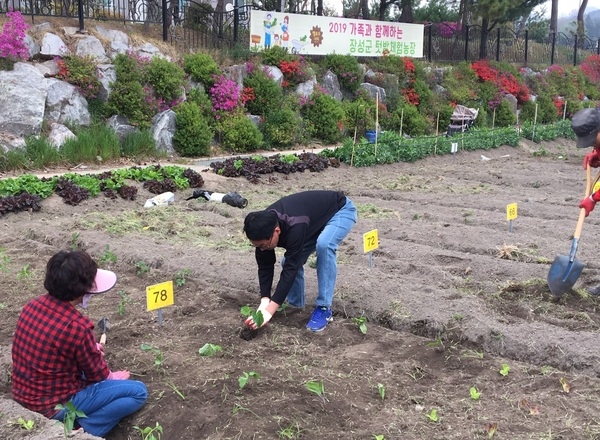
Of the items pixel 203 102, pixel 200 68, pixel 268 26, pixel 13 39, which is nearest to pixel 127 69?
pixel 203 102

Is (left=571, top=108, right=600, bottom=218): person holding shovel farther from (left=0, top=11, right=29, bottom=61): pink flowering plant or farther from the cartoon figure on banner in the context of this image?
the cartoon figure on banner

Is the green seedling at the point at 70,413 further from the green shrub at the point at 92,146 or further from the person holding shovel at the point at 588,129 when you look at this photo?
the green shrub at the point at 92,146

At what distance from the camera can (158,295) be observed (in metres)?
4.76

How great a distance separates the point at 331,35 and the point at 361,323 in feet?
52.2

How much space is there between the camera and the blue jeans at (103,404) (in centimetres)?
357

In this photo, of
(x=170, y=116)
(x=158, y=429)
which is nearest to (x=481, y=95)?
(x=170, y=116)

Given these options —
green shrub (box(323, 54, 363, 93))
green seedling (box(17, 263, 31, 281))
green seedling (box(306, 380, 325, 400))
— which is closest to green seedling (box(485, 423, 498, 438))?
green seedling (box(306, 380, 325, 400))

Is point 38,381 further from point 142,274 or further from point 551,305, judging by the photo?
point 551,305

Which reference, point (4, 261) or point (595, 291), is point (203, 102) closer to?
point (4, 261)

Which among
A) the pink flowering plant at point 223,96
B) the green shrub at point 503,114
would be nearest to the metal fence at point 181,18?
the pink flowering plant at point 223,96

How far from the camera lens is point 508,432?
3.53 metres

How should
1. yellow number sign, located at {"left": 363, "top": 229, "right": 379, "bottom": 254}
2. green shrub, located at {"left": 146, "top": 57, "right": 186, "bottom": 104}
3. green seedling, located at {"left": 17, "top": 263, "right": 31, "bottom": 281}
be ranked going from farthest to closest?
green shrub, located at {"left": 146, "top": 57, "right": 186, "bottom": 104} < green seedling, located at {"left": 17, "top": 263, "right": 31, "bottom": 281} < yellow number sign, located at {"left": 363, "top": 229, "right": 379, "bottom": 254}

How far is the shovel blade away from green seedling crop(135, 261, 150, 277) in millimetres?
3585

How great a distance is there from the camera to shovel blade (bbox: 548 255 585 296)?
5367 millimetres
